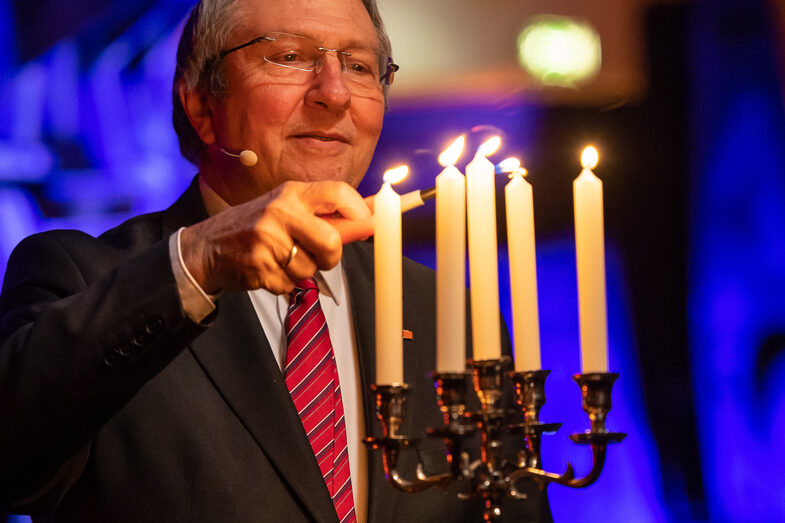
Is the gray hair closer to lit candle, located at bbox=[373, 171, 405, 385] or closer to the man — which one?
the man

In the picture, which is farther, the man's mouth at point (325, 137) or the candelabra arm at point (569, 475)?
the man's mouth at point (325, 137)

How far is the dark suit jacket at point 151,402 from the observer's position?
1.16 m

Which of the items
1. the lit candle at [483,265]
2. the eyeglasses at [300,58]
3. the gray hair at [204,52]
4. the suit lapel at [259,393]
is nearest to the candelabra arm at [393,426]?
the lit candle at [483,265]

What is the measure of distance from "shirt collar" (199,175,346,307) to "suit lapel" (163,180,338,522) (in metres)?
0.23

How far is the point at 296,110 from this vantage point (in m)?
1.81

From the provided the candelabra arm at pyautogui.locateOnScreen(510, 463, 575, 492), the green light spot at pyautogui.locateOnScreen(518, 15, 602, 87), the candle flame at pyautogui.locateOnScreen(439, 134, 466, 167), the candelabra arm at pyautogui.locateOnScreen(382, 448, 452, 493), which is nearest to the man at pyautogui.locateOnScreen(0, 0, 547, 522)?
the candle flame at pyautogui.locateOnScreen(439, 134, 466, 167)

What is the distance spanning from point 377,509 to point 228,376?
15.4 inches

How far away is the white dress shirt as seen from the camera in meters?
1.66

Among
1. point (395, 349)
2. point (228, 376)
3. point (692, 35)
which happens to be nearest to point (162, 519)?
point (228, 376)

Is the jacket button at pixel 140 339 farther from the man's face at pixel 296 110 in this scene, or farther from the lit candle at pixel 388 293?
the man's face at pixel 296 110

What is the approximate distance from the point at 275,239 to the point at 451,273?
0.24 m

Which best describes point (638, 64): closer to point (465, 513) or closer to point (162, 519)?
point (465, 513)

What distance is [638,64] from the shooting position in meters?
2.79

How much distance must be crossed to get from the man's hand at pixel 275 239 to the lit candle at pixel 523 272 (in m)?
0.20
